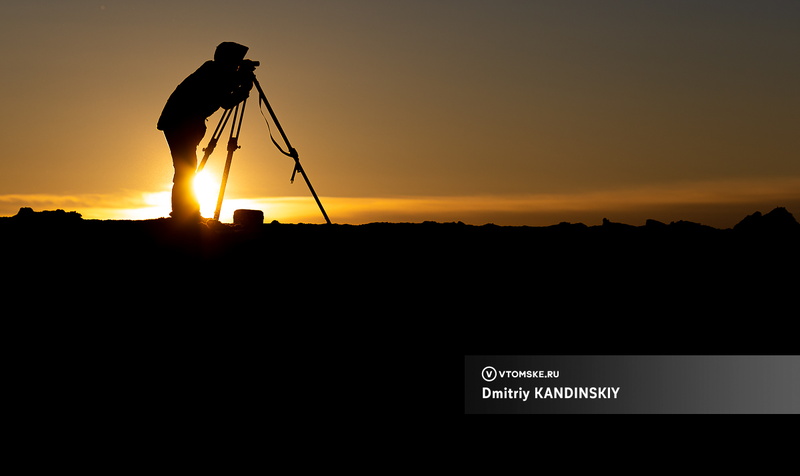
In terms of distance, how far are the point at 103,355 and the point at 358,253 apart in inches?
124

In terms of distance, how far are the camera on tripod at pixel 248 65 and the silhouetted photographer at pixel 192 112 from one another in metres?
0.17

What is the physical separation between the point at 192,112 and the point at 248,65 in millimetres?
1158

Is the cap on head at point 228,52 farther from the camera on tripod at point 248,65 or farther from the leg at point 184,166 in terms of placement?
the leg at point 184,166

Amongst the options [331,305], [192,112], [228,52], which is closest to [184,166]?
[192,112]

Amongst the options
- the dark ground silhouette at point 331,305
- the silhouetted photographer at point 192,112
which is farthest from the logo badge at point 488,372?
the silhouetted photographer at point 192,112

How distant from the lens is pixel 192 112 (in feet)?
42.4

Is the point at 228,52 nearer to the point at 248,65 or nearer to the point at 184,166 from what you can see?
the point at 248,65

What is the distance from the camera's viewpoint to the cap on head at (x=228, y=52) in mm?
13172

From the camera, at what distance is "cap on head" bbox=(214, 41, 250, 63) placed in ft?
43.2

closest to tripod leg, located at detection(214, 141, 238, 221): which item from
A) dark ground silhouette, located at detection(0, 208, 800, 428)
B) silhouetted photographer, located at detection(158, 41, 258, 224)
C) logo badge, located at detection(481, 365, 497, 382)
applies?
silhouetted photographer, located at detection(158, 41, 258, 224)

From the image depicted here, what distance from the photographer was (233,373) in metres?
9.43

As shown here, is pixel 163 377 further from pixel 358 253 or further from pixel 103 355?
pixel 358 253

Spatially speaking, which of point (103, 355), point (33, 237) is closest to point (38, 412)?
point (103, 355)

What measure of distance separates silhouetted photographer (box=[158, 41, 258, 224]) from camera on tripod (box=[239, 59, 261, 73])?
170 millimetres
